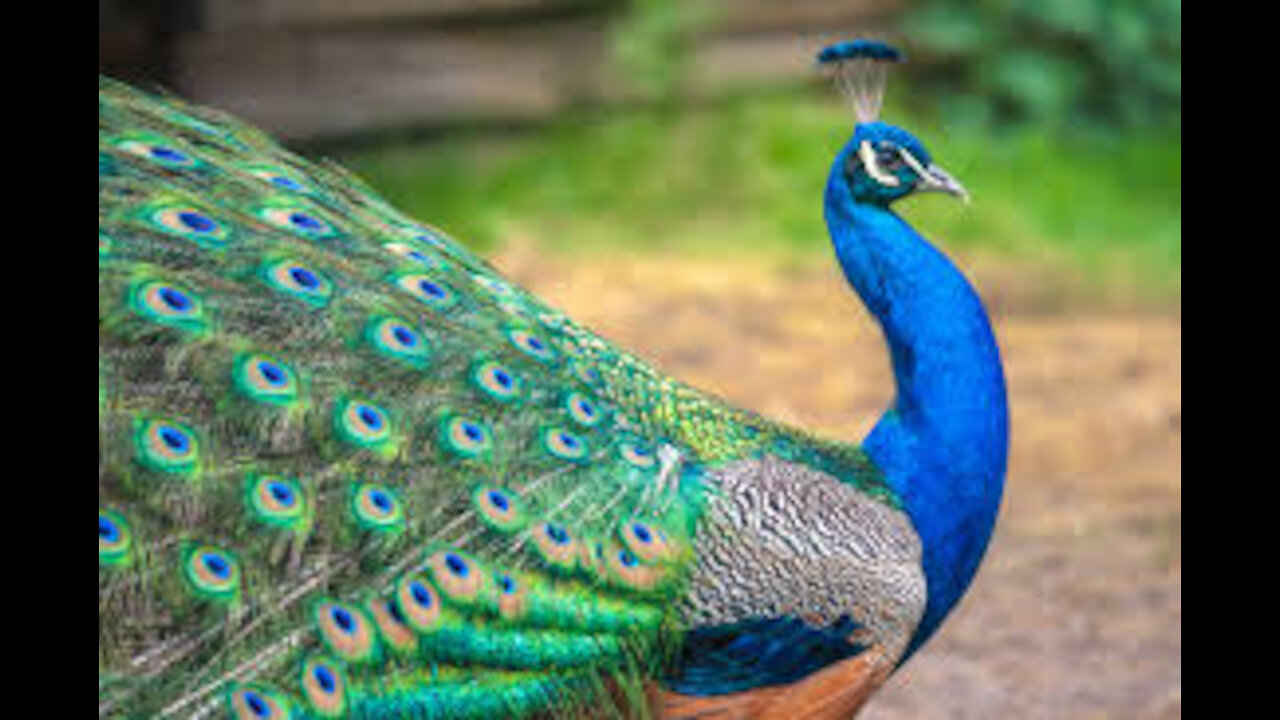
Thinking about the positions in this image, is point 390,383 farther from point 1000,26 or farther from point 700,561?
point 1000,26

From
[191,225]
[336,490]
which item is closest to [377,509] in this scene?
[336,490]

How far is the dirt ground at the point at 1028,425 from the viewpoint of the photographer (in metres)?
4.03

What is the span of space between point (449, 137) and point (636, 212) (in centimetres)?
94

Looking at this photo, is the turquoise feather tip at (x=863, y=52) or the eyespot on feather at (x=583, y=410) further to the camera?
the turquoise feather tip at (x=863, y=52)

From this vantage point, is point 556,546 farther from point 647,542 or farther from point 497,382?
point 497,382

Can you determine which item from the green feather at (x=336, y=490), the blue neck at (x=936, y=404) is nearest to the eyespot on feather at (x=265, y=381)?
the green feather at (x=336, y=490)

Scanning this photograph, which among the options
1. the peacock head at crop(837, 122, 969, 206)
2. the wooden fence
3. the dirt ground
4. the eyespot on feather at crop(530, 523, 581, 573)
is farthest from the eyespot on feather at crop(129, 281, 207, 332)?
the wooden fence

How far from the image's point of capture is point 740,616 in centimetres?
262

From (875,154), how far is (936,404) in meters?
0.45

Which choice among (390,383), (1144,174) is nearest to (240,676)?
(390,383)

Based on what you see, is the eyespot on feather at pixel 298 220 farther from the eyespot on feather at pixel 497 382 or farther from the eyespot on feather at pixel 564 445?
the eyespot on feather at pixel 564 445

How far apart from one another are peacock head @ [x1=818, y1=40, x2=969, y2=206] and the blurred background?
2121mm

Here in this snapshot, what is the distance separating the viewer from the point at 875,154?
304cm

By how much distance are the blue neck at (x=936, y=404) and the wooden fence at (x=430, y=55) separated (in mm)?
4360
